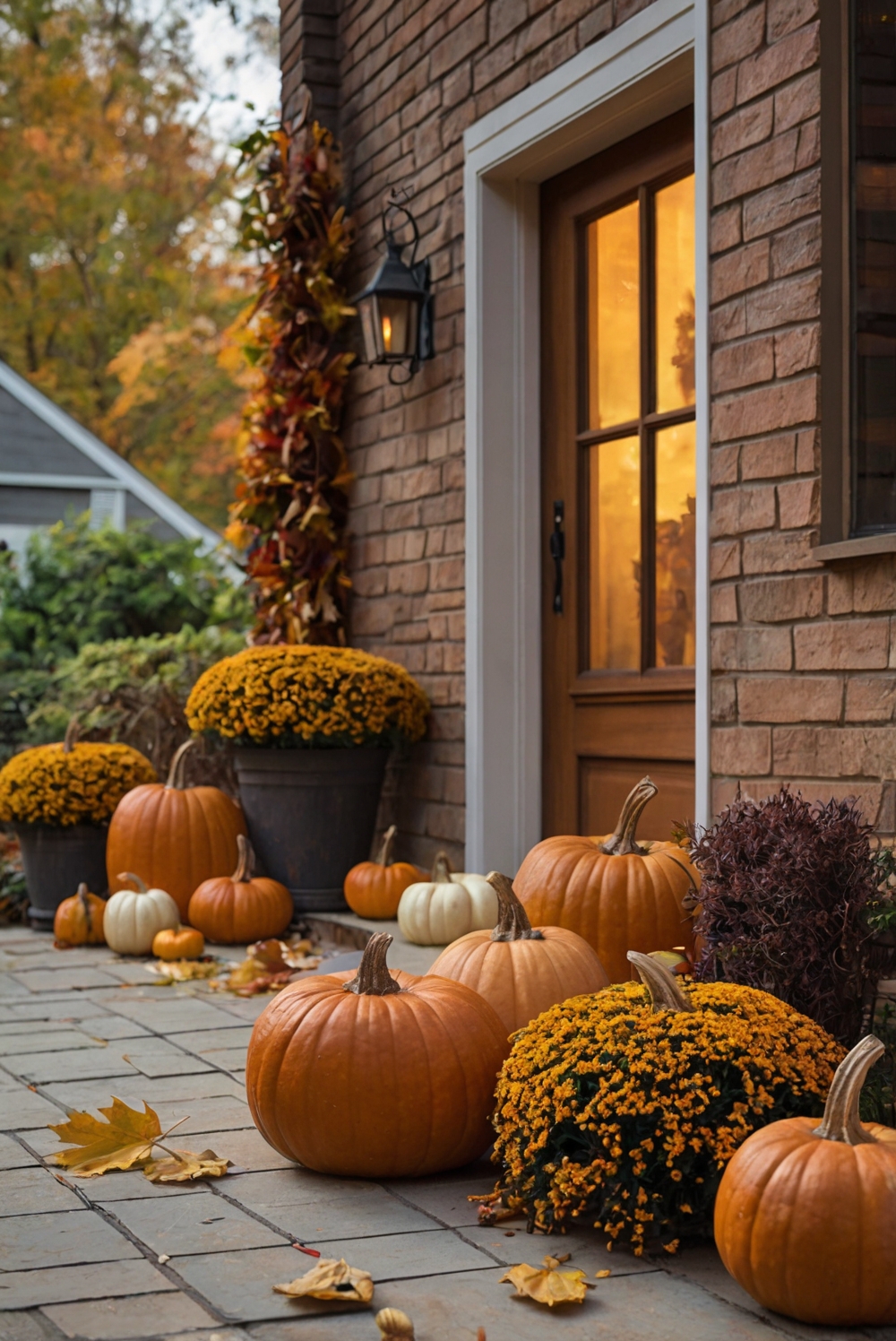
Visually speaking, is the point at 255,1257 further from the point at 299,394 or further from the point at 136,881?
the point at 299,394

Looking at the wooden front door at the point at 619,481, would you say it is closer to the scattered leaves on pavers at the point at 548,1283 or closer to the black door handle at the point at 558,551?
the black door handle at the point at 558,551

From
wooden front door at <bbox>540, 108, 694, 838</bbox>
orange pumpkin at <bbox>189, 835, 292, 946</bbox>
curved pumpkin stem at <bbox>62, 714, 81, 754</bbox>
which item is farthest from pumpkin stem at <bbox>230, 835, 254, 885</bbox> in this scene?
wooden front door at <bbox>540, 108, 694, 838</bbox>

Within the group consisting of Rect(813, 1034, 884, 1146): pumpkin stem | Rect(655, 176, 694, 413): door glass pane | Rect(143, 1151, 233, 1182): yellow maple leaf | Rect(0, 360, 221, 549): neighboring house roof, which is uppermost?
Rect(0, 360, 221, 549): neighboring house roof

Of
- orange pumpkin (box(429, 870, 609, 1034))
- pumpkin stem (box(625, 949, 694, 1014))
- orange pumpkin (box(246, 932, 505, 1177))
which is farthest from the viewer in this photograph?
orange pumpkin (box(429, 870, 609, 1034))

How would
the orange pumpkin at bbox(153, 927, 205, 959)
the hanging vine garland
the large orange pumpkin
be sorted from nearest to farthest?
the large orange pumpkin
the orange pumpkin at bbox(153, 927, 205, 959)
the hanging vine garland

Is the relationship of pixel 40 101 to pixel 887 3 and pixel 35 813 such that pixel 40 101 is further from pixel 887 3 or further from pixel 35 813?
pixel 887 3

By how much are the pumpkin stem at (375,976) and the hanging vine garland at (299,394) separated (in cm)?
344

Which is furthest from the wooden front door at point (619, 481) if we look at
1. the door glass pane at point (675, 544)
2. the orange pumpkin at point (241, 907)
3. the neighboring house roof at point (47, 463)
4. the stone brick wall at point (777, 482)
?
the neighboring house roof at point (47, 463)

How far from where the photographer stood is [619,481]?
14.9 ft

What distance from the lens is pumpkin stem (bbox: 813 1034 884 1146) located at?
6.45 ft

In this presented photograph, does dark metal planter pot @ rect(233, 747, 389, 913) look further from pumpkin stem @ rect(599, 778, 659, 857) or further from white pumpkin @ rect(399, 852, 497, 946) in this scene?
pumpkin stem @ rect(599, 778, 659, 857)

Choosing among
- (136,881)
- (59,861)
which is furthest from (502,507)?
(59,861)

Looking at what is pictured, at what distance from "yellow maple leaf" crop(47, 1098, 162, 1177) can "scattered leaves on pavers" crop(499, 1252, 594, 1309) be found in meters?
0.86

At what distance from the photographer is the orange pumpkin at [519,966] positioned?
9.33 feet
